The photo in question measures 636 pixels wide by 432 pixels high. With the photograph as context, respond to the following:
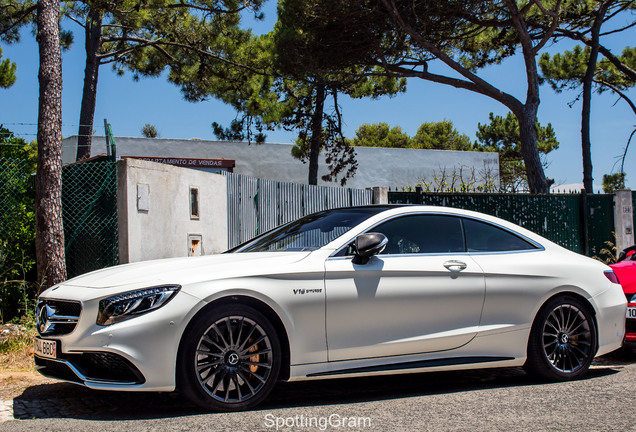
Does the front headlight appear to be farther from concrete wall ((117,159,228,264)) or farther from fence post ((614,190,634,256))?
fence post ((614,190,634,256))

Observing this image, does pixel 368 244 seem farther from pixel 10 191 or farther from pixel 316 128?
pixel 316 128

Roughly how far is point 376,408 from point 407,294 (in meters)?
0.91

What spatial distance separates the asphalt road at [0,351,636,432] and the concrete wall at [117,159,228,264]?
376 cm

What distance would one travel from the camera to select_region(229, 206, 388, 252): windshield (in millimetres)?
5430

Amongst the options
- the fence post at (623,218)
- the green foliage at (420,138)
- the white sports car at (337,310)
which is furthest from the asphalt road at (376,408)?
the green foliage at (420,138)

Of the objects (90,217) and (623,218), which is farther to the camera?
(623,218)

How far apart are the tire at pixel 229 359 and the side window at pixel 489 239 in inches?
82.9

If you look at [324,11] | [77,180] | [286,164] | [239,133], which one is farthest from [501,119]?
[77,180]

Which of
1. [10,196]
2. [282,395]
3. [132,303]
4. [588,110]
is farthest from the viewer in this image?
[588,110]

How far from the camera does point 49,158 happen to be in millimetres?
8555

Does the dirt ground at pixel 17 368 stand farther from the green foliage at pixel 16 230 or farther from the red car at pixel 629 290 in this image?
the red car at pixel 629 290

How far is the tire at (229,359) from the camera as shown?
4551 millimetres

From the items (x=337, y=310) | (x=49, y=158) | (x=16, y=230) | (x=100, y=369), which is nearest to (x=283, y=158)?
(x=16, y=230)

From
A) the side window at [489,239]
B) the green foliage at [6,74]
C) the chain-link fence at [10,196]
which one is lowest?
the side window at [489,239]
